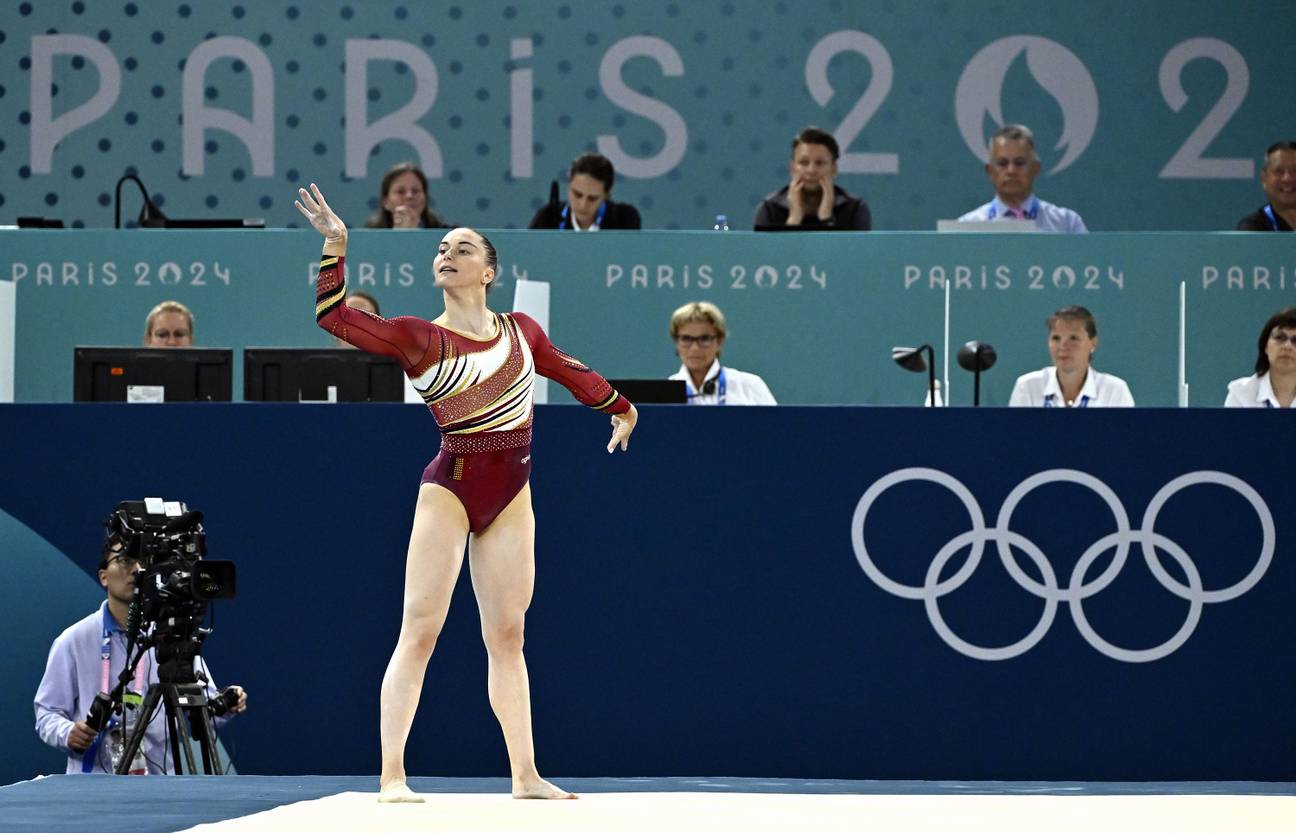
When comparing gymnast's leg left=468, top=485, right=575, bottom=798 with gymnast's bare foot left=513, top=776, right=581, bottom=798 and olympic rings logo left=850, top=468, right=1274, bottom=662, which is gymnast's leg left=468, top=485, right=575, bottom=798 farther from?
olympic rings logo left=850, top=468, right=1274, bottom=662

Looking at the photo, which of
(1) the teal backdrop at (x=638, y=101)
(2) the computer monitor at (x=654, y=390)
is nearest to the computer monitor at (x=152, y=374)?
(2) the computer monitor at (x=654, y=390)

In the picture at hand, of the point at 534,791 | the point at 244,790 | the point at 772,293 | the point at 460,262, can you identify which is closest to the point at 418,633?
the point at 534,791

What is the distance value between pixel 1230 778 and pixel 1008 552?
120 centimetres

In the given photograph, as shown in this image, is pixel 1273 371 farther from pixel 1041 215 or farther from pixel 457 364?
pixel 457 364

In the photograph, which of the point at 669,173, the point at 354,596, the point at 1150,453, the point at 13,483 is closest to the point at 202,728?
the point at 354,596

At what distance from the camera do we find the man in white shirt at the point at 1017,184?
1087 cm

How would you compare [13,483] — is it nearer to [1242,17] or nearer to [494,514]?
[494,514]

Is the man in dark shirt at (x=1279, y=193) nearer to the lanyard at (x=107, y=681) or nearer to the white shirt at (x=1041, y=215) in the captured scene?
the white shirt at (x=1041, y=215)

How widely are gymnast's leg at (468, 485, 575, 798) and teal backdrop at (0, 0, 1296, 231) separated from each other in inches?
336

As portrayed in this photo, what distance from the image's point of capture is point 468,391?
5.66 meters

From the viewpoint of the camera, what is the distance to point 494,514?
224 inches

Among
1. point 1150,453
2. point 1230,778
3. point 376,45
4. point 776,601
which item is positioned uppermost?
point 376,45

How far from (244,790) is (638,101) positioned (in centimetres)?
882

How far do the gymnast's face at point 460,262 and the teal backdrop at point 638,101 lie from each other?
838cm
